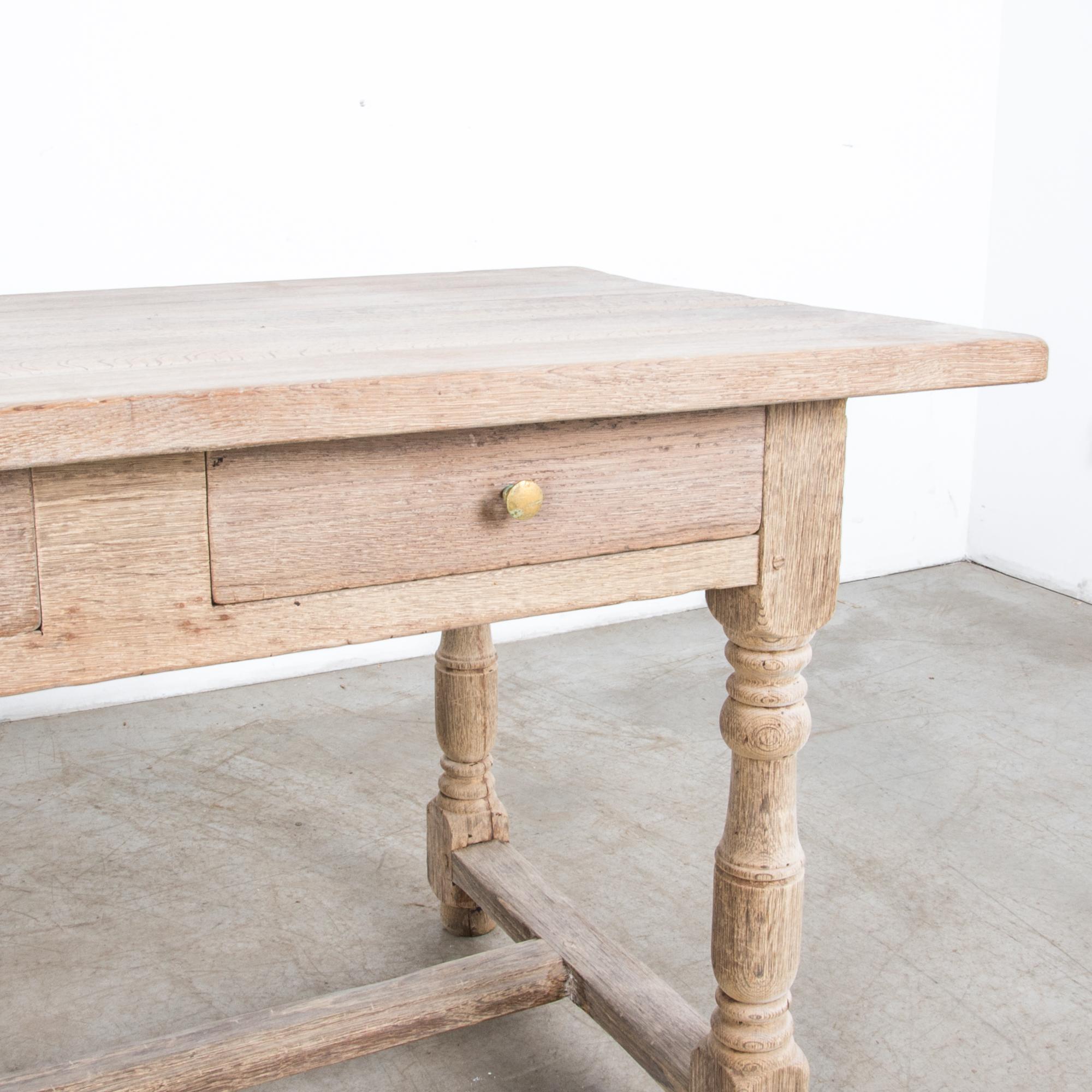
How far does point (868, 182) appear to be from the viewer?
12.7ft

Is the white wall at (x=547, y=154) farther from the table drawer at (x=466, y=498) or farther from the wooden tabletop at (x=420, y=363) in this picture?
the table drawer at (x=466, y=498)

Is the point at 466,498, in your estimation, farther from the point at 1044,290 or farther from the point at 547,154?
the point at 1044,290

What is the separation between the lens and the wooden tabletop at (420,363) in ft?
3.10

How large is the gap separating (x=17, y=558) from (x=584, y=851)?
1.51 metres

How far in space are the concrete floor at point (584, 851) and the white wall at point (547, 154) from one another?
1.78ft

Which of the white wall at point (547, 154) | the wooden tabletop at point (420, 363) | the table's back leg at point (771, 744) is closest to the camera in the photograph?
the wooden tabletop at point (420, 363)

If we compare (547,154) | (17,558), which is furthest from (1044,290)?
(17,558)

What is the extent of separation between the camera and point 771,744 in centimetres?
136

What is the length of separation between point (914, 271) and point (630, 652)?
59.8 inches

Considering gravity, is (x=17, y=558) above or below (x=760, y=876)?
above

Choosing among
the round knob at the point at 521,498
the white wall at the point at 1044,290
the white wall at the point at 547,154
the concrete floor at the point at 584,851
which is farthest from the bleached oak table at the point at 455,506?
the white wall at the point at 1044,290

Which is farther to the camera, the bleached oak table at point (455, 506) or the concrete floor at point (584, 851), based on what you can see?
the concrete floor at point (584, 851)

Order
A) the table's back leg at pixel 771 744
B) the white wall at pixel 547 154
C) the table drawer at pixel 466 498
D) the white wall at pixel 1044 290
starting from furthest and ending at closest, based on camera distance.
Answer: the white wall at pixel 1044 290 < the white wall at pixel 547 154 < the table's back leg at pixel 771 744 < the table drawer at pixel 466 498

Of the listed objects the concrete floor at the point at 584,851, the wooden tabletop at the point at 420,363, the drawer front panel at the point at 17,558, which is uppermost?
the wooden tabletop at the point at 420,363
